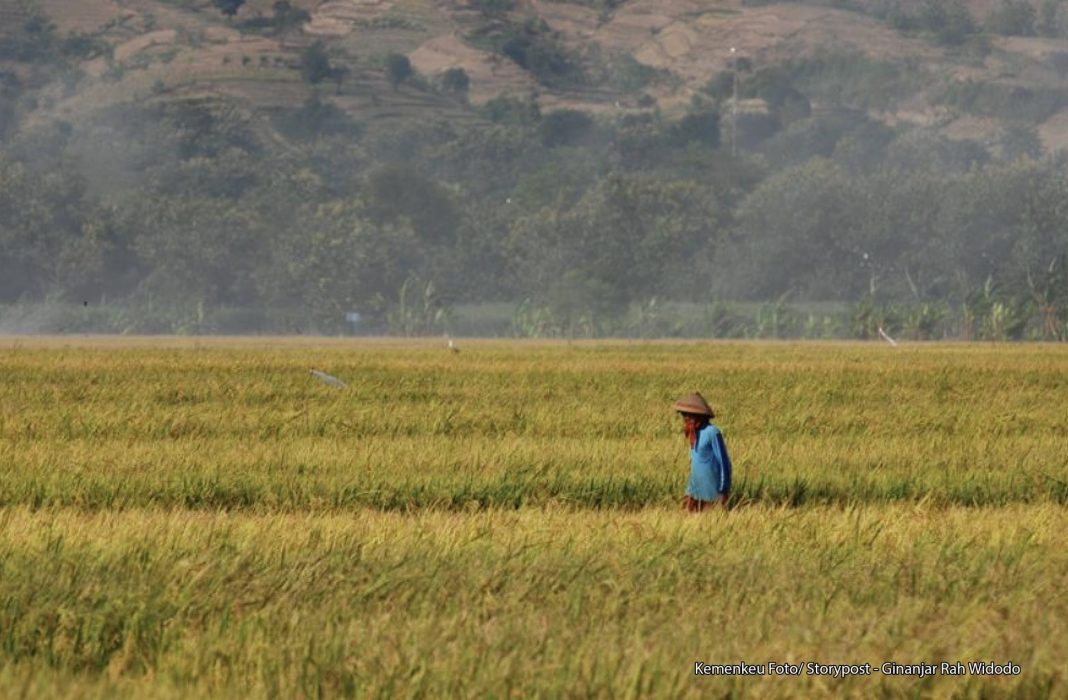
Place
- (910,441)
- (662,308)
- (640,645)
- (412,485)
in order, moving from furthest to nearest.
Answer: (662,308)
(910,441)
(412,485)
(640,645)

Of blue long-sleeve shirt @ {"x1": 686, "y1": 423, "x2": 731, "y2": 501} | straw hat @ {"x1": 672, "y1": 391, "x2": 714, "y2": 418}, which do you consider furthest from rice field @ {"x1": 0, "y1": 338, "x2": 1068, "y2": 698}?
straw hat @ {"x1": 672, "y1": 391, "x2": 714, "y2": 418}

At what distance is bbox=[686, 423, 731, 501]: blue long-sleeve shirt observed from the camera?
18781 millimetres

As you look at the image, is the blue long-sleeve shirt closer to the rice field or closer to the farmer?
the farmer

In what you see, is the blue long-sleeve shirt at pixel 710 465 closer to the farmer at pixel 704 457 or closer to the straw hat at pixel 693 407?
the farmer at pixel 704 457

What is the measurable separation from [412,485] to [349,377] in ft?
106

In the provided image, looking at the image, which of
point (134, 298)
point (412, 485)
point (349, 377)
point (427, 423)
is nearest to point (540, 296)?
point (134, 298)

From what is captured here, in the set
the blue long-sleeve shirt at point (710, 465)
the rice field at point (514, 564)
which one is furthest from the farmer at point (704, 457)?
the rice field at point (514, 564)

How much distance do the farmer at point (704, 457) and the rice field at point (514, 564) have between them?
33 centimetres

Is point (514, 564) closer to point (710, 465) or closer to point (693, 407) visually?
point (693, 407)

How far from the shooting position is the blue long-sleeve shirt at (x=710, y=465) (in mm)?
18781

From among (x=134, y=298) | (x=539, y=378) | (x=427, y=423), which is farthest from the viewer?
(x=134, y=298)

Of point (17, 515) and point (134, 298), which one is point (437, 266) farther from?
point (17, 515)

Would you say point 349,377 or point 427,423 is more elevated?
point 427,423

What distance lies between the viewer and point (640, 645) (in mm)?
11164
